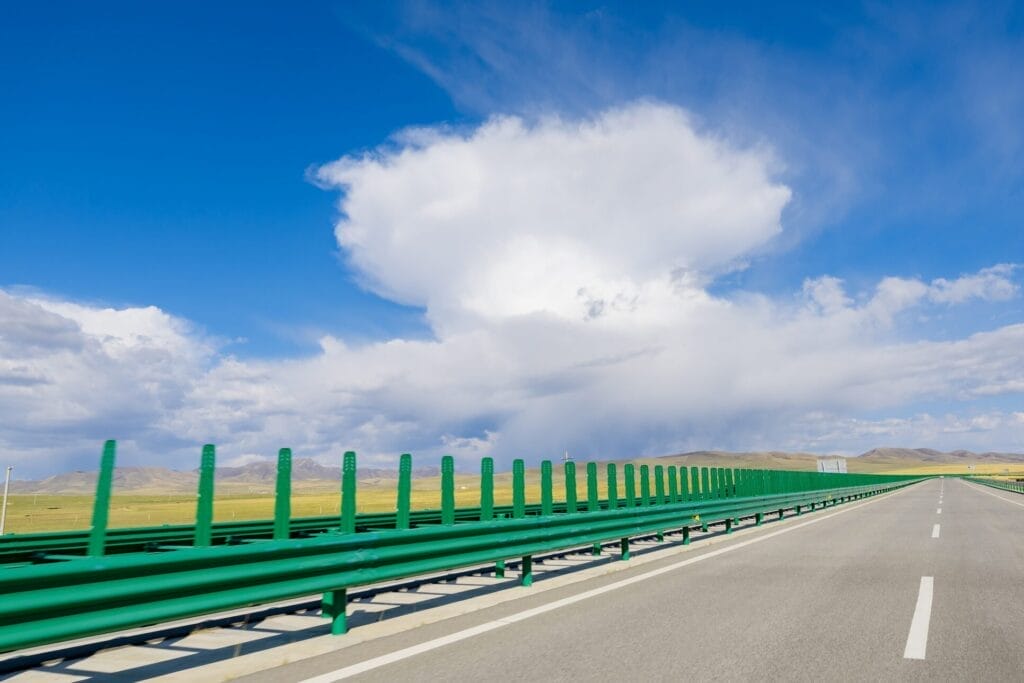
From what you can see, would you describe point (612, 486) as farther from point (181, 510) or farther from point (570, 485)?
point (181, 510)

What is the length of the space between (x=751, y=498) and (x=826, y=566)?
8.79m

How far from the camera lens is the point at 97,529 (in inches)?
221

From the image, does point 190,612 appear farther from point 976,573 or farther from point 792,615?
point 976,573

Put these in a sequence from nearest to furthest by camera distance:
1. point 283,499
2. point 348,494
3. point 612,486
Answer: point 283,499 → point 348,494 → point 612,486

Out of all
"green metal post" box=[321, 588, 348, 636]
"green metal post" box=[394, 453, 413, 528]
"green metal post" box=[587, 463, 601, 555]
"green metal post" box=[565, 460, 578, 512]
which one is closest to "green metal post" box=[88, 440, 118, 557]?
"green metal post" box=[321, 588, 348, 636]

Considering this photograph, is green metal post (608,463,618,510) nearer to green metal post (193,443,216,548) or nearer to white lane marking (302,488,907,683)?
white lane marking (302,488,907,683)

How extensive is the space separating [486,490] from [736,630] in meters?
4.54

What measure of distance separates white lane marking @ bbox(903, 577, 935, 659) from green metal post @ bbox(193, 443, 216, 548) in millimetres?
5624

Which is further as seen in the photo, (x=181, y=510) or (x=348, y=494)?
(x=181, y=510)

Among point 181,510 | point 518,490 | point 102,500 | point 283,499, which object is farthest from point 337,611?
point 181,510

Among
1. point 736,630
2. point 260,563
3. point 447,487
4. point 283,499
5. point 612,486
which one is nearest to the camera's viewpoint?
point 260,563

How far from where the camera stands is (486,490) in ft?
33.9

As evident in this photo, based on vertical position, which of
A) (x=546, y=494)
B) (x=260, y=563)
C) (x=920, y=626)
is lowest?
(x=920, y=626)

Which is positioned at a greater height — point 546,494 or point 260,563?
point 546,494
